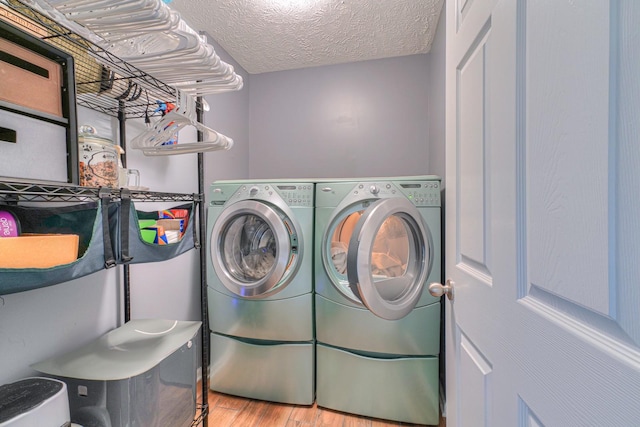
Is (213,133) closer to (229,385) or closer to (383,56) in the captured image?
(229,385)

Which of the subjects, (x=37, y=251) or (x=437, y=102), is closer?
(x=37, y=251)

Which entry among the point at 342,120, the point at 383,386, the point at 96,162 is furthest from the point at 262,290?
the point at 342,120

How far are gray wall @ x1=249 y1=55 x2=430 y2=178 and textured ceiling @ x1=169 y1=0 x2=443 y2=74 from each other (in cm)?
15

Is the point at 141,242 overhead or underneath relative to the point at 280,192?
underneath

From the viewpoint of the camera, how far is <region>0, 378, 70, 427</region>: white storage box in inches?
27.5

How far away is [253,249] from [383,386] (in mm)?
1079

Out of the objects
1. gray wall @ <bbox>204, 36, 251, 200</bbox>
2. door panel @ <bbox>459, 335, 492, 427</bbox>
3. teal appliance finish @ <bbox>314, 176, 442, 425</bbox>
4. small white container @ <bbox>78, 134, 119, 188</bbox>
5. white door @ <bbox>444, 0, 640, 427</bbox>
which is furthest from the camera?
gray wall @ <bbox>204, 36, 251, 200</bbox>

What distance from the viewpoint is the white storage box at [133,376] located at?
90 centimetres

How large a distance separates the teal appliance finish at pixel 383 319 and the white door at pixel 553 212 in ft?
2.39

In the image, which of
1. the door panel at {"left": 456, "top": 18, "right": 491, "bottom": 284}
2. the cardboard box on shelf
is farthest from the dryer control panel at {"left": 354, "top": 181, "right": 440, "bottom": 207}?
the cardboard box on shelf

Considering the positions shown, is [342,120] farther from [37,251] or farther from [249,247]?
[37,251]

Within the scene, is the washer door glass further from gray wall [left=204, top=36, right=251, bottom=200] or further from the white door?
the white door

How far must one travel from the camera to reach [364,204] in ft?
4.90

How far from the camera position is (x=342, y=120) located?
2.37 metres
